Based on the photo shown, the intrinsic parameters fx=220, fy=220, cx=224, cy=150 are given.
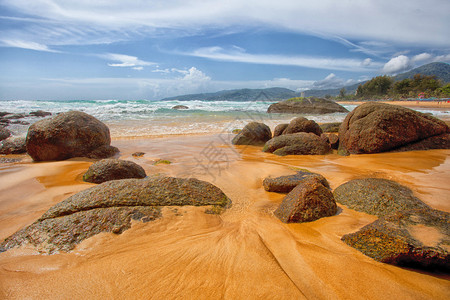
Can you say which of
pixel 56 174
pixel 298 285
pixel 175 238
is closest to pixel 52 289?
pixel 175 238

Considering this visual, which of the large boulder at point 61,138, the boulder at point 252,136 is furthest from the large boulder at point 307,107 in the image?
the large boulder at point 61,138

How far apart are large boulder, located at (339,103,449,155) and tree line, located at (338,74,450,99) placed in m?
55.3

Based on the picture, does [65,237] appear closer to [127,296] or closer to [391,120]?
[127,296]

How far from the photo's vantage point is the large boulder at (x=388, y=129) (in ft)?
17.8

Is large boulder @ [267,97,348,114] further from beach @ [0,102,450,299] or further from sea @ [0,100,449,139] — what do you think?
beach @ [0,102,450,299]

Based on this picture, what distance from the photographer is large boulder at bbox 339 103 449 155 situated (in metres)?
5.41

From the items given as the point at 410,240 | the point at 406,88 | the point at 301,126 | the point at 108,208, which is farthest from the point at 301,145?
the point at 406,88

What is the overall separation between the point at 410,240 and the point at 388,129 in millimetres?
4833

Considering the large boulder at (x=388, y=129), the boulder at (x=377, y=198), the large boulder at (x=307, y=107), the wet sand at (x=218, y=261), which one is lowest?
the wet sand at (x=218, y=261)

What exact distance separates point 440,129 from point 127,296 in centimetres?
782

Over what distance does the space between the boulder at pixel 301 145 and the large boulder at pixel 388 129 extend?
0.58 metres

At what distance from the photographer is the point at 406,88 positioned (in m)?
57.0

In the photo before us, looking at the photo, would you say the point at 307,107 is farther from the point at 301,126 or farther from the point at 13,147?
the point at 13,147

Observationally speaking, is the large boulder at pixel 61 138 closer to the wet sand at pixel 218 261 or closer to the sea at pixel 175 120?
the wet sand at pixel 218 261
